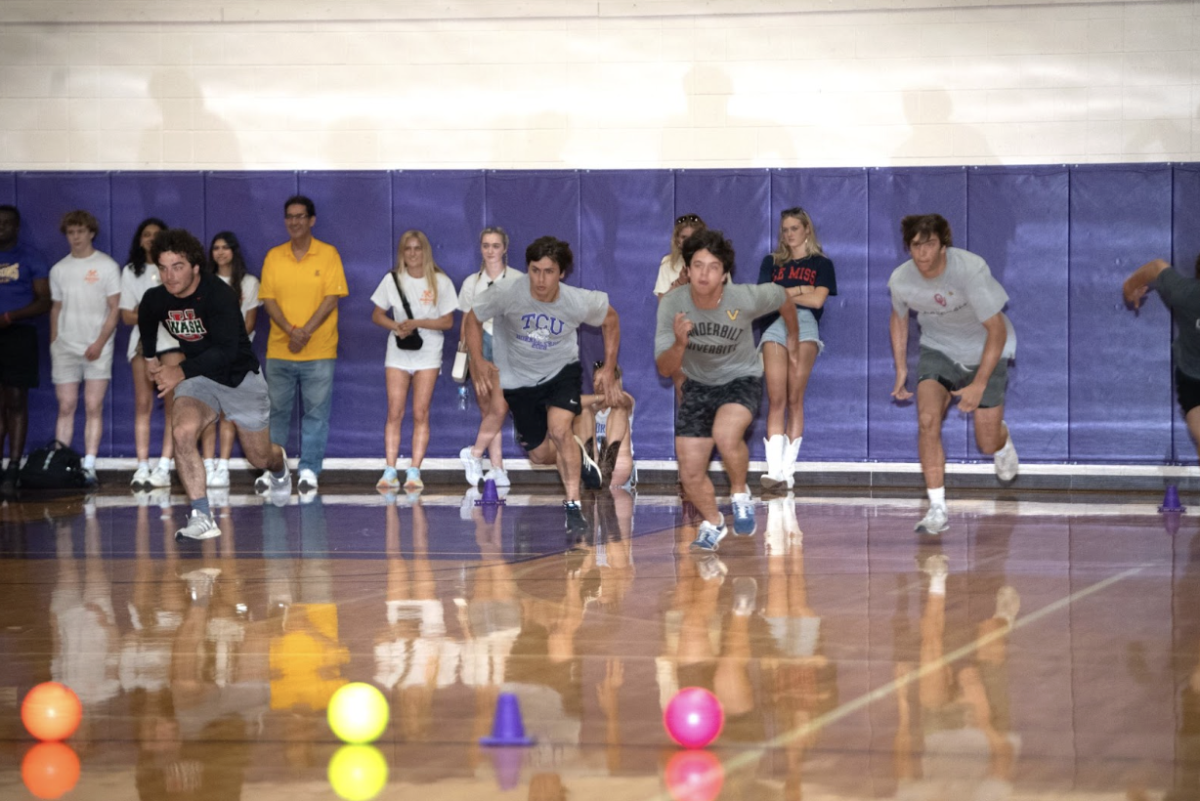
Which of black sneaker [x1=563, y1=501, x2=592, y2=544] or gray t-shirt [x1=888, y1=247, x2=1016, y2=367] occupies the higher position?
gray t-shirt [x1=888, y1=247, x2=1016, y2=367]

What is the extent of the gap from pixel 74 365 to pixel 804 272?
6427 millimetres

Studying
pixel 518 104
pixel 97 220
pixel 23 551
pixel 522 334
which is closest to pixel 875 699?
pixel 522 334

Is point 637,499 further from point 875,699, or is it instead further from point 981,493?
point 875,699

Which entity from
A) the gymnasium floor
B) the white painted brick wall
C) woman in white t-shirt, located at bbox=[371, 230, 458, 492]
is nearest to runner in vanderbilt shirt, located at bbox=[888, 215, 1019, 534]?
the gymnasium floor

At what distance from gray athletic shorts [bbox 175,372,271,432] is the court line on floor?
4962 millimetres

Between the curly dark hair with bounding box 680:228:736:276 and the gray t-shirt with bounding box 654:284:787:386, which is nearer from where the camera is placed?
the curly dark hair with bounding box 680:228:736:276

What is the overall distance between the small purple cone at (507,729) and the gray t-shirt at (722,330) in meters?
3.91

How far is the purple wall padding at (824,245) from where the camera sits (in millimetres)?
12273

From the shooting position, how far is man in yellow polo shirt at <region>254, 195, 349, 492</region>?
1244 centimetres

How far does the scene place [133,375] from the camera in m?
13.0

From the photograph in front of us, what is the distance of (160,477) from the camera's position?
12812mm

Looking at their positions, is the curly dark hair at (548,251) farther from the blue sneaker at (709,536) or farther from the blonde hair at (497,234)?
the blonde hair at (497,234)

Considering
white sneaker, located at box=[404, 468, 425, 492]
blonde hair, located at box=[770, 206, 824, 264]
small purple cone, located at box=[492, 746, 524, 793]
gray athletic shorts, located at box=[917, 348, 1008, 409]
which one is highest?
blonde hair, located at box=[770, 206, 824, 264]

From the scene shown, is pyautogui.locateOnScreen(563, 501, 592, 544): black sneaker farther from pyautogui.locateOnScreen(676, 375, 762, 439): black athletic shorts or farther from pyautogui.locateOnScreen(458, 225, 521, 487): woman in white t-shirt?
pyautogui.locateOnScreen(458, 225, 521, 487): woman in white t-shirt
